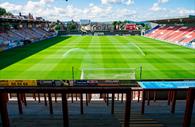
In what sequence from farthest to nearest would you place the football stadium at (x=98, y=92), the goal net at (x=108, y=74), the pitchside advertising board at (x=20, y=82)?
the goal net at (x=108, y=74)
the pitchside advertising board at (x=20, y=82)
the football stadium at (x=98, y=92)

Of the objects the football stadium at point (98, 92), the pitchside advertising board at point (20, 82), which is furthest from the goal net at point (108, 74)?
the pitchside advertising board at point (20, 82)

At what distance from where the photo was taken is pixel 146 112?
7773 mm

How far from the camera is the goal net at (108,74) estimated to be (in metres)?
19.3

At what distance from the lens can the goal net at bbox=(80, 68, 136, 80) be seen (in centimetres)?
1929

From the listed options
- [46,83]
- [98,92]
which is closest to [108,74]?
[46,83]

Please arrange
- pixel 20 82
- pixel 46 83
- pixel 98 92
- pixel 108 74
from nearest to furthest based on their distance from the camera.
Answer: pixel 98 92, pixel 20 82, pixel 46 83, pixel 108 74

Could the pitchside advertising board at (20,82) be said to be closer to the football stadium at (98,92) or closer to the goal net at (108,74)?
the football stadium at (98,92)

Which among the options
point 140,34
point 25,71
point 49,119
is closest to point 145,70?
point 25,71

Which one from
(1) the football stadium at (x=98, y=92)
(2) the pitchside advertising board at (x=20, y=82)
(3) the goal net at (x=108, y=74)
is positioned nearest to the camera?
(1) the football stadium at (x=98, y=92)

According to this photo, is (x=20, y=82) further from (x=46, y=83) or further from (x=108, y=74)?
(x=108, y=74)

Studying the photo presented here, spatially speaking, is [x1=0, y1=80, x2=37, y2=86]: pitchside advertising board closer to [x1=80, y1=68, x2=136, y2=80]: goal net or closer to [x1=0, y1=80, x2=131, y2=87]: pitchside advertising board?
[x1=0, y1=80, x2=131, y2=87]: pitchside advertising board

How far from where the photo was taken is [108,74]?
2064 centimetres

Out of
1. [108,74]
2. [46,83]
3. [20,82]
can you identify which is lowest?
[108,74]

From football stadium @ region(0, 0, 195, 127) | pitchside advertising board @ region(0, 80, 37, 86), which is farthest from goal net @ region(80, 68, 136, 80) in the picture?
pitchside advertising board @ region(0, 80, 37, 86)
